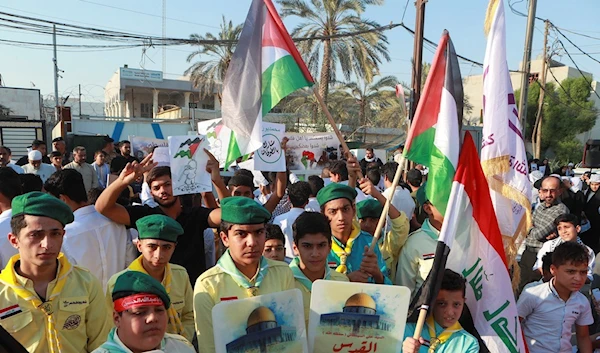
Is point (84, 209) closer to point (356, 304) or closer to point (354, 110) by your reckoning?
point (356, 304)

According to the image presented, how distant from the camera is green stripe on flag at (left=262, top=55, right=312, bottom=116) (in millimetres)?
3551

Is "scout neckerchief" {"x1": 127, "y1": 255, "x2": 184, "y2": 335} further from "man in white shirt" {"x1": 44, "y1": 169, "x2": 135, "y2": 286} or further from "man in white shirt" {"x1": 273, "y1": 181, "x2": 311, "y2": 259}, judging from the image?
"man in white shirt" {"x1": 273, "y1": 181, "x2": 311, "y2": 259}

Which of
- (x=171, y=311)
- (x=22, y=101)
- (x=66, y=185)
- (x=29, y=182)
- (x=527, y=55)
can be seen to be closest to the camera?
(x=171, y=311)

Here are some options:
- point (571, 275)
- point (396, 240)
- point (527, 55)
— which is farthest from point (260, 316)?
point (527, 55)

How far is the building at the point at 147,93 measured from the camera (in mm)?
36750

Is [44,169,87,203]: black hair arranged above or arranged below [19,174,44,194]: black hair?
above

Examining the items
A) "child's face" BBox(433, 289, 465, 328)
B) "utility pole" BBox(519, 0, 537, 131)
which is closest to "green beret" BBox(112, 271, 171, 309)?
"child's face" BBox(433, 289, 465, 328)

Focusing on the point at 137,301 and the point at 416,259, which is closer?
the point at 137,301

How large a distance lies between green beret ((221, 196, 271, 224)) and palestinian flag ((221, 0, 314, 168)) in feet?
3.25

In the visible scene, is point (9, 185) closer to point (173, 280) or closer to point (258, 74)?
point (173, 280)

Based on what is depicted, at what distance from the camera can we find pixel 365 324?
2.34 meters

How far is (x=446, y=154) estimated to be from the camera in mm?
3000

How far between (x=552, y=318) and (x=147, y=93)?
1567 inches

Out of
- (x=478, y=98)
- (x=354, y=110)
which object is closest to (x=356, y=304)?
(x=354, y=110)
